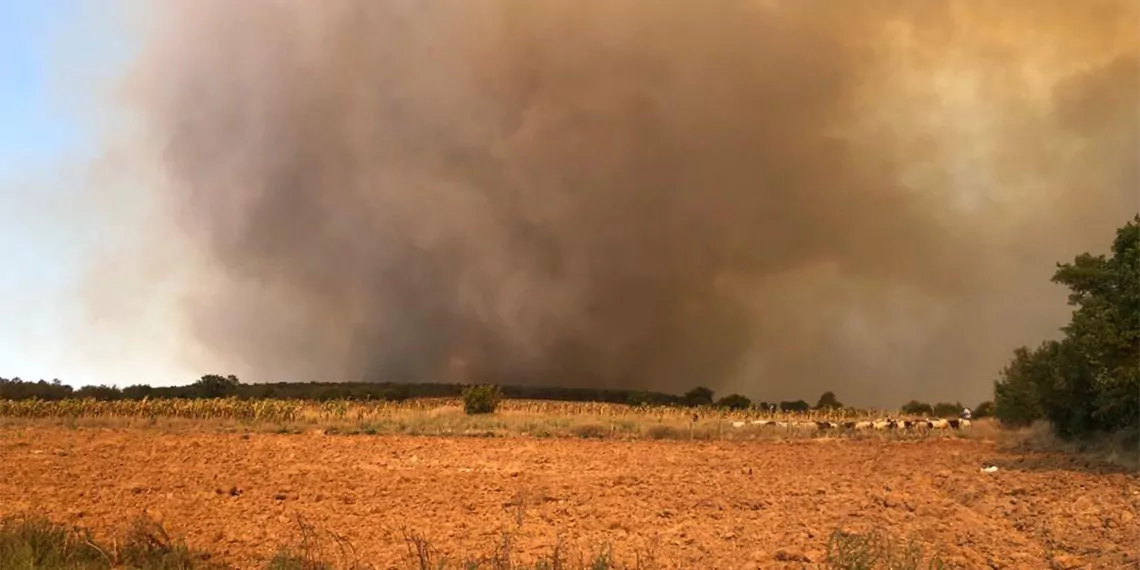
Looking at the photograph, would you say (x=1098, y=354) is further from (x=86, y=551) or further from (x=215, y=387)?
(x=215, y=387)

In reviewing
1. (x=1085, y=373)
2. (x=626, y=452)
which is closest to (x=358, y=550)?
(x=626, y=452)

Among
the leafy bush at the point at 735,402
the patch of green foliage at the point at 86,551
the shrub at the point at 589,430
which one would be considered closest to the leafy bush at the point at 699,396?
the leafy bush at the point at 735,402

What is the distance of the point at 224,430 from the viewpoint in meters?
36.2

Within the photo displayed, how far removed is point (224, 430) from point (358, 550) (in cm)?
2933

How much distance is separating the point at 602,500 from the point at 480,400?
38383mm

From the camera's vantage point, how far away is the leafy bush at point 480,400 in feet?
170

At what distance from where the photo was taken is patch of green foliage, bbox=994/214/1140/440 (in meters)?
18.6

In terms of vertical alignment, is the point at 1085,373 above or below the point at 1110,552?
above

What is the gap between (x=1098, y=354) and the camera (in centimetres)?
1898

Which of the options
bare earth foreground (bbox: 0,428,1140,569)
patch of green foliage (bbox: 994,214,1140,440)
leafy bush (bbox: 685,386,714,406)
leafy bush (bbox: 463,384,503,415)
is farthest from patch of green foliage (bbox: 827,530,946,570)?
leafy bush (bbox: 685,386,714,406)

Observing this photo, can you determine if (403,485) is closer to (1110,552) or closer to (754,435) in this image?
(1110,552)

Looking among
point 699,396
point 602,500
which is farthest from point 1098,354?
point 699,396

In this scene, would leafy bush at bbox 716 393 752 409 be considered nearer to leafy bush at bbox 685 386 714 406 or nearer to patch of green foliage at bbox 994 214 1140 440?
leafy bush at bbox 685 386 714 406

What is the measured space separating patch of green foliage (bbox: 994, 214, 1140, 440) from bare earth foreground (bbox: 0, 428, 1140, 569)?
1962 mm
